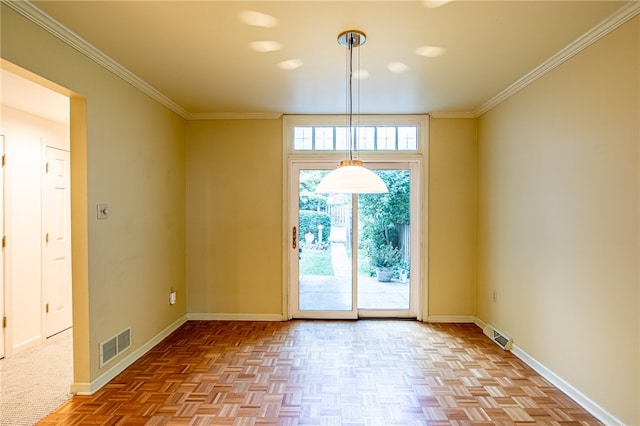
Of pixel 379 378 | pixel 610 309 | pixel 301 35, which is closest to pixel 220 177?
pixel 301 35

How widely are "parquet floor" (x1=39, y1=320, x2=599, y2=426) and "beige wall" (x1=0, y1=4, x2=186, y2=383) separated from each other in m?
0.41

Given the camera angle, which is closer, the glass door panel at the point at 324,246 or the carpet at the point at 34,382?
the carpet at the point at 34,382

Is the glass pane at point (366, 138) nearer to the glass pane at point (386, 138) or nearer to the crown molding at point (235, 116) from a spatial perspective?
the glass pane at point (386, 138)

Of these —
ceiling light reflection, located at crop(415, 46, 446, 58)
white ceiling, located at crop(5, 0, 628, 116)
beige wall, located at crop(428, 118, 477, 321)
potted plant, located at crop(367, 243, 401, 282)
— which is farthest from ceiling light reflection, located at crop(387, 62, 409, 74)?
potted plant, located at crop(367, 243, 401, 282)

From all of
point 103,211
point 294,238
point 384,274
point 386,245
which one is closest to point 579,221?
point 386,245

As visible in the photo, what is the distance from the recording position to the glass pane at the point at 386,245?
13.6 feet

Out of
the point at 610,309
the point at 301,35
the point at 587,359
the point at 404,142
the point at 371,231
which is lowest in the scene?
the point at 587,359

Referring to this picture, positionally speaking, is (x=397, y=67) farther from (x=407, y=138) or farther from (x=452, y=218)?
(x=452, y=218)

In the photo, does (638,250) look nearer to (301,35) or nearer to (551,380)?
(551,380)

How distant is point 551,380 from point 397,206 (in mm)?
2235

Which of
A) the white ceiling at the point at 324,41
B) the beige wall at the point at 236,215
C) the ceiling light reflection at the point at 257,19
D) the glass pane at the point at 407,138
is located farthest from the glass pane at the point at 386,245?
the ceiling light reflection at the point at 257,19

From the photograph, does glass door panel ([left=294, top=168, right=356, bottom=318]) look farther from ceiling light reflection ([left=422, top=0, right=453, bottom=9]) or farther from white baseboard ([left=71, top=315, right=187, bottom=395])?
ceiling light reflection ([left=422, top=0, right=453, bottom=9])

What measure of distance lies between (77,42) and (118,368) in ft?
8.15

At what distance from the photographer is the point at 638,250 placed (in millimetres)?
1898
